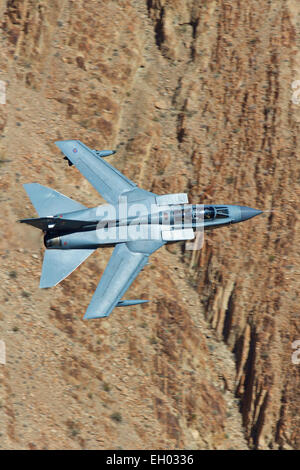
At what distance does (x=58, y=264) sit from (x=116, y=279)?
310 cm

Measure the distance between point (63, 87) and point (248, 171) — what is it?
1333cm

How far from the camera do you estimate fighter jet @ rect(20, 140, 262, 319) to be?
3300 cm

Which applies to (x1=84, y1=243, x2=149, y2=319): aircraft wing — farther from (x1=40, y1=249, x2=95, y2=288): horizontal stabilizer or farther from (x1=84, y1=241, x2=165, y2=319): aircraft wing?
(x1=40, y1=249, x2=95, y2=288): horizontal stabilizer

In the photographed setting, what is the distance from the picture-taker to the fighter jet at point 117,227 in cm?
3300

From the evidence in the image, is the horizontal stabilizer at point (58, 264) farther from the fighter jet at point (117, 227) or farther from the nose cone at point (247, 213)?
the nose cone at point (247, 213)

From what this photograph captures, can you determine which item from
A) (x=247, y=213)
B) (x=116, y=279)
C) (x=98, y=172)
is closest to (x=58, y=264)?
(x=116, y=279)

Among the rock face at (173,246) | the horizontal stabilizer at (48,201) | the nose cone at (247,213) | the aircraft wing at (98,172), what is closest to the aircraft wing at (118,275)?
the aircraft wing at (98,172)

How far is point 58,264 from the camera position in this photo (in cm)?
3331

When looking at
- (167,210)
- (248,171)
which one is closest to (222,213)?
(167,210)

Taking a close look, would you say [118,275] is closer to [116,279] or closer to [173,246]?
[116,279]

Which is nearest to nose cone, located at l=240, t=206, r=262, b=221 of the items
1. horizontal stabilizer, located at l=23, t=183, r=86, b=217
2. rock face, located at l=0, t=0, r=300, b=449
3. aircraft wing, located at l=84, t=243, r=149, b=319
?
rock face, located at l=0, t=0, r=300, b=449

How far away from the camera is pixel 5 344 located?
37094 millimetres

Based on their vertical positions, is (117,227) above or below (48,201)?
below

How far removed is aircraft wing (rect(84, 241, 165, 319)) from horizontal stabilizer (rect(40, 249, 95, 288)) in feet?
5.33
